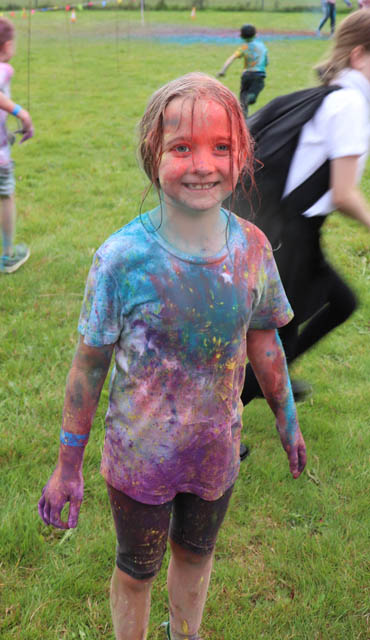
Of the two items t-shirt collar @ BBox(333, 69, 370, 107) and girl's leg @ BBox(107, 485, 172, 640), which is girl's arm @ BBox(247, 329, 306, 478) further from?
t-shirt collar @ BBox(333, 69, 370, 107)

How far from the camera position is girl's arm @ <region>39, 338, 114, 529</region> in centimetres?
160

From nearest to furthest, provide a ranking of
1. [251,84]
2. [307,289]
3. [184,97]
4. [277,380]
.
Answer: [184,97]
[277,380]
[307,289]
[251,84]

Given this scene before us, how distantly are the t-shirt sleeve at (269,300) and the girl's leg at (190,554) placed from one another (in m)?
0.50

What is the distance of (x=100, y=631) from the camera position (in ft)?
7.82

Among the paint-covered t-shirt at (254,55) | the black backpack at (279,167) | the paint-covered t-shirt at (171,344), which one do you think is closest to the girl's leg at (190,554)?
the paint-covered t-shirt at (171,344)

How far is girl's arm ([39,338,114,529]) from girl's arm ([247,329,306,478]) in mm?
463

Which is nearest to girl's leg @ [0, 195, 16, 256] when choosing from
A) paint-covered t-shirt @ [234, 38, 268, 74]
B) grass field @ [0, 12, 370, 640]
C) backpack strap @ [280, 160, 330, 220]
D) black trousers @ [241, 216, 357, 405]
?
grass field @ [0, 12, 370, 640]

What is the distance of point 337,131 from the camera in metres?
2.30

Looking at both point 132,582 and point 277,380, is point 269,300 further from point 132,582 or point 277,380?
point 132,582

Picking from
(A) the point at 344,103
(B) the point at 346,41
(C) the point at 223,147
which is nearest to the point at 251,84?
(B) the point at 346,41

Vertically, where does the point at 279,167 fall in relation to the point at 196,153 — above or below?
below

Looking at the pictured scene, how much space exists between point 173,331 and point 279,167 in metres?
1.23

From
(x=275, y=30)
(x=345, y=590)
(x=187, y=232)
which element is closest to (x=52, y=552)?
(x=345, y=590)

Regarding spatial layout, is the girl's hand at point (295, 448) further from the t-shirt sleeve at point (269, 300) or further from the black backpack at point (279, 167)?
the black backpack at point (279, 167)
